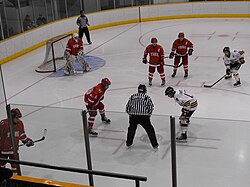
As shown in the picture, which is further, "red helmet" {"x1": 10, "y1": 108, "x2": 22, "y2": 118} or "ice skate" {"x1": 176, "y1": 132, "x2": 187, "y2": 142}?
"red helmet" {"x1": 10, "y1": 108, "x2": 22, "y2": 118}

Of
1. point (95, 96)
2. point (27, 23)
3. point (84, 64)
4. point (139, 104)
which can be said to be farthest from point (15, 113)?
point (27, 23)

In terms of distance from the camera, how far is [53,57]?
1112 cm

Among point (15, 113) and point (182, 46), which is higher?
point (15, 113)

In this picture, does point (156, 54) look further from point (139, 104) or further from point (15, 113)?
point (15, 113)

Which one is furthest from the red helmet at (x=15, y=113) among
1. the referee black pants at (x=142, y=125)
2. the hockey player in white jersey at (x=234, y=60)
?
the hockey player in white jersey at (x=234, y=60)

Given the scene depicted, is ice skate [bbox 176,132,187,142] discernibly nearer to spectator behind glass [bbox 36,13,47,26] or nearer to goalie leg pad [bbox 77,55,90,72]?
goalie leg pad [bbox 77,55,90,72]

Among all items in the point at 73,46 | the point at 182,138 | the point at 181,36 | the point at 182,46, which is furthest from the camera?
the point at 73,46

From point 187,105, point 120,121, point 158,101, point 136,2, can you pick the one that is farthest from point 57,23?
point 120,121

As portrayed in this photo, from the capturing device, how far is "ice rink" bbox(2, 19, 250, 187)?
174 inches

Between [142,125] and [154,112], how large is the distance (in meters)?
3.04

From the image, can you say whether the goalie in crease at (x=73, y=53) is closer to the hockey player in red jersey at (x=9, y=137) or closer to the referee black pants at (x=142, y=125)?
the hockey player in red jersey at (x=9, y=137)

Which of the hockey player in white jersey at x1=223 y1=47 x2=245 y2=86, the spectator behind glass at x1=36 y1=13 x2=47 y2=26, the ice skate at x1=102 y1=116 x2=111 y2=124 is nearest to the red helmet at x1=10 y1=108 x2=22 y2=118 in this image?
the ice skate at x1=102 y1=116 x2=111 y2=124

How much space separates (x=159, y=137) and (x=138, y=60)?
281 inches

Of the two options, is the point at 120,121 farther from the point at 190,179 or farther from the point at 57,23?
the point at 57,23
